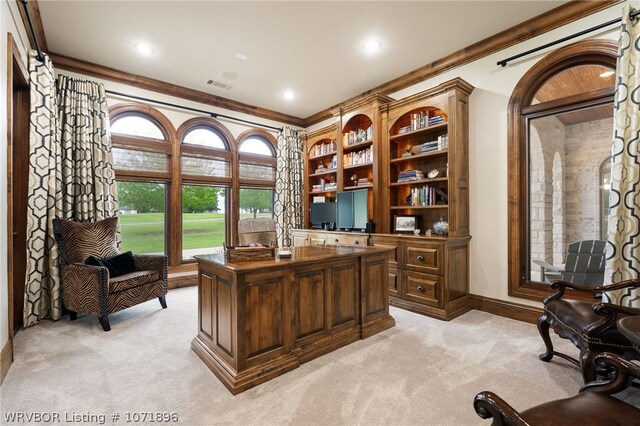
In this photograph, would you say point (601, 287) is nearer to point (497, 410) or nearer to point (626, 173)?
point (626, 173)

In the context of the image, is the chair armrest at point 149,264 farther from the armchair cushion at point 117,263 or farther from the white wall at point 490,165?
the white wall at point 490,165

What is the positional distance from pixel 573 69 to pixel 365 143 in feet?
7.85

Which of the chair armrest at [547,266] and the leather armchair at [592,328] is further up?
the chair armrest at [547,266]

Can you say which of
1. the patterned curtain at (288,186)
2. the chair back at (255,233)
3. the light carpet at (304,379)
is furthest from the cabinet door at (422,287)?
the patterned curtain at (288,186)

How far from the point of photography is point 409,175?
13.0ft

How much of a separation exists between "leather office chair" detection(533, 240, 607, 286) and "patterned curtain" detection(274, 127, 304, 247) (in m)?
3.96

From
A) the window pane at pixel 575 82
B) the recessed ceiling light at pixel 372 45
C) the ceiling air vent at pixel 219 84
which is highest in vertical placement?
the ceiling air vent at pixel 219 84

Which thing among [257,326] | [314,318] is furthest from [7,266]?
[314,318]

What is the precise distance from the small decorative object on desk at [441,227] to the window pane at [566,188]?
85 cm

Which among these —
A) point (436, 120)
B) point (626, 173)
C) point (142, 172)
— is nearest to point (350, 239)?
point (436, 120)

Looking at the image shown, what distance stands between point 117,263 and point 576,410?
389cm

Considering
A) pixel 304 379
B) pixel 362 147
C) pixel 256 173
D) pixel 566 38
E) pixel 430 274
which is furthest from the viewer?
pixel 256 173

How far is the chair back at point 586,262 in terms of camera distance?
2791mm

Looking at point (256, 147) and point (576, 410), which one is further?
point (256, 147)
